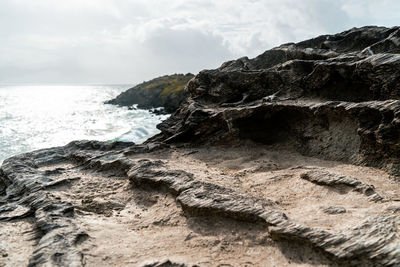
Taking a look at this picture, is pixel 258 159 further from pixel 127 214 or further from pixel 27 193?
pixel 27 193

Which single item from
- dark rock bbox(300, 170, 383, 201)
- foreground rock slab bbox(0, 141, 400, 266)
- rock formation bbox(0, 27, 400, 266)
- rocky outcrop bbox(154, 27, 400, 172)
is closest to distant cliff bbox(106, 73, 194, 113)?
rocky outcrop bbox(154, 27, 400, 172)

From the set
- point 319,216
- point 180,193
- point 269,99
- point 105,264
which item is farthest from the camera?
point 269,99

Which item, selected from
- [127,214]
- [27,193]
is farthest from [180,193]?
[27,193]

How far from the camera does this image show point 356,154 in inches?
613

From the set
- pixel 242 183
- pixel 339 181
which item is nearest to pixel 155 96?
pixel 242 183

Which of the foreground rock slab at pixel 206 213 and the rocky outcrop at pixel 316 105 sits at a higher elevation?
the rocky outcrop at pixel 316 105

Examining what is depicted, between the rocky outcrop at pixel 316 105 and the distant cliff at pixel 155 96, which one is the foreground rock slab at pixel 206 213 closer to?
the rocky outcrop at pixel 316 105

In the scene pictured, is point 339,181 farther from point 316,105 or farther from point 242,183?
point 316,105

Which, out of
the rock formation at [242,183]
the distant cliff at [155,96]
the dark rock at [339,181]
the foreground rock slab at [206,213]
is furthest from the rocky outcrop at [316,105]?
the distant cliff at [155,96]

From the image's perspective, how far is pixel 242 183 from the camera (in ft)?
48.4

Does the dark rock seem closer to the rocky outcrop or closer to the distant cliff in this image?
the rocky outcrop

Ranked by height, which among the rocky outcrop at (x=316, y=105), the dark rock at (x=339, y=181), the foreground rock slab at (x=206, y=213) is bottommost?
the foreground rock slab at (x=206, y=213)

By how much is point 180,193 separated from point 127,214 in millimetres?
2538

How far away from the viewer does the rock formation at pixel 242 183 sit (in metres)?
9.61
